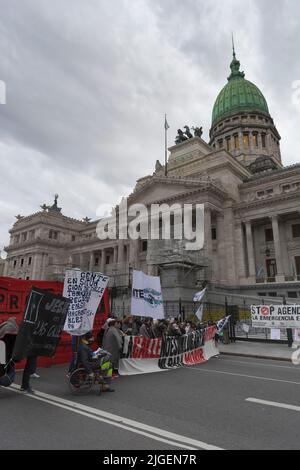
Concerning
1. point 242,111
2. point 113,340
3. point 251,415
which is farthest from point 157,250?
point 242,111

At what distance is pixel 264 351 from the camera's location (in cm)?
1608

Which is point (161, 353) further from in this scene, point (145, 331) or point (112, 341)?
point (112, 341)

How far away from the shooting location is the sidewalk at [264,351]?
1462cm

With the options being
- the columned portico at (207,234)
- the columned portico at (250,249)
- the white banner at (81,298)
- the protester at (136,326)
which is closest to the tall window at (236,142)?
the columned portico at (250,249)

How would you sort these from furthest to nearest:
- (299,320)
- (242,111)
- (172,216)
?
(242,111)
(172,216)
(299,320)

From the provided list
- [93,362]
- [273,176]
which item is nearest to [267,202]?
[273,176]

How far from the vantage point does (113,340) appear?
30.9ft

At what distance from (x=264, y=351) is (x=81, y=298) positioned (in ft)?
35.0

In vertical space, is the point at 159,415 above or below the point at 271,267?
below

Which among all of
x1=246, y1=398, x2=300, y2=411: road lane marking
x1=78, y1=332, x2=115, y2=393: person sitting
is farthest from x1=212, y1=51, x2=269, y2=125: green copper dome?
x1=246, y1=398, x2=300, y2=411: road lane marking

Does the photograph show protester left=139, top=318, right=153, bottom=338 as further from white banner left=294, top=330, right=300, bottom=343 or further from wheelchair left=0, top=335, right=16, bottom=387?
white banner left=294, top=330, right=300, bottom=343

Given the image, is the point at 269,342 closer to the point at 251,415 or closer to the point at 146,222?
the point at 251,415
